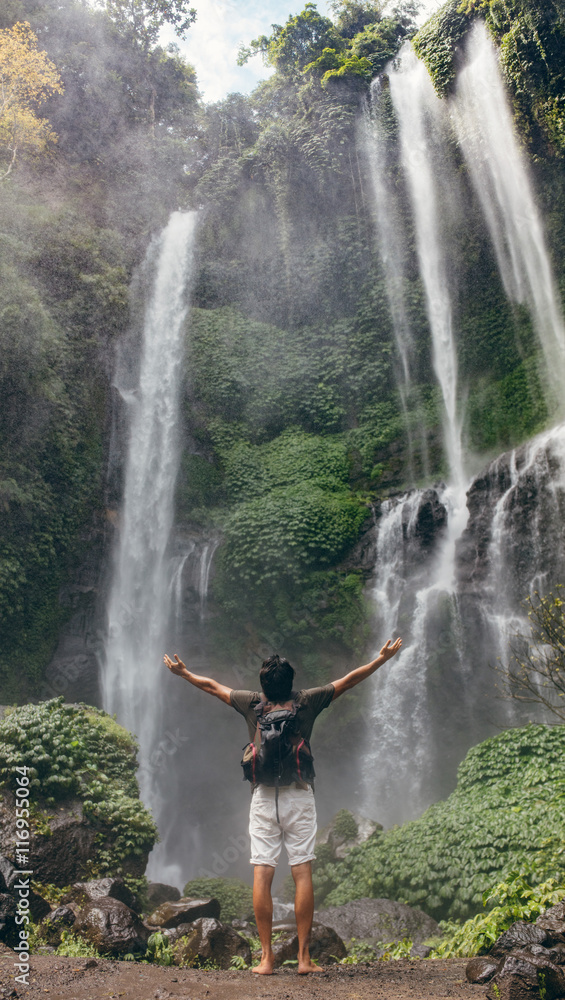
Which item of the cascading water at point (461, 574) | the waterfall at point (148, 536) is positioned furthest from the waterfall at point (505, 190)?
the waterfall at point (148, 536)

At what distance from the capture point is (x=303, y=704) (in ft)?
10.5

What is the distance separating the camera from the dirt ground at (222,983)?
2.65 m

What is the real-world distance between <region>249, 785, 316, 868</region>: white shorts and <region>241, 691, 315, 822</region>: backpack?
0.07m

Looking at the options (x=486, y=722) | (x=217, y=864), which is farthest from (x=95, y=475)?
(x=486, y=722)

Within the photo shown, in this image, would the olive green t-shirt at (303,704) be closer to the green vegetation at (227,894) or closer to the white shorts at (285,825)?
the white shorts at (285,825)

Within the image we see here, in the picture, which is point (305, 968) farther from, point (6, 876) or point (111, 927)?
point (6, 876)

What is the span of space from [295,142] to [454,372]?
852cm

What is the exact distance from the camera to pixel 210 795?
1200 centimetres

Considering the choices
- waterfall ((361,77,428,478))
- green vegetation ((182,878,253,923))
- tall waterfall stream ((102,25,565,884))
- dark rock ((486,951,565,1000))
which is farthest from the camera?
waterfall ((361,77,428,478))

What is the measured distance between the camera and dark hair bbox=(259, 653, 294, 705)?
320 centimetres

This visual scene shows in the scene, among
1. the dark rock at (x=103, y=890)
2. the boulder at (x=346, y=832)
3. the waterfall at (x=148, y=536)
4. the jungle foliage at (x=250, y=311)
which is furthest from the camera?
the waterfall at (x=148, y=536)

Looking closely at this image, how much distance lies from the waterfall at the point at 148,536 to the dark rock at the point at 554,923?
9.39 meters

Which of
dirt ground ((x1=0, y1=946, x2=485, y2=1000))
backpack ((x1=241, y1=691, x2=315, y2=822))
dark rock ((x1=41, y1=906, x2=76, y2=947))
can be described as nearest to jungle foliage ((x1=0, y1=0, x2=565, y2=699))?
dark rock ((x1=41, y1=906, x2=76, y2=947))

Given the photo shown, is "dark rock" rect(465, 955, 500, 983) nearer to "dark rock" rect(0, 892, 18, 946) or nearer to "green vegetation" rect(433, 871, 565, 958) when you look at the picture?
"green vegetation" rect(433, 871, 565, 958)
